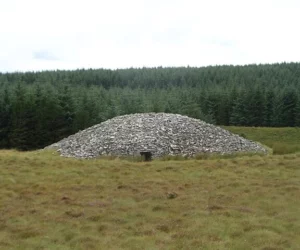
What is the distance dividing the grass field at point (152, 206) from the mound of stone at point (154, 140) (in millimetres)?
11783

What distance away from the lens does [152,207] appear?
19062mm

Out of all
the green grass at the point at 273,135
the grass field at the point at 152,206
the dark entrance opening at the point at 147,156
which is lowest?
the green grass at the point at 273,135

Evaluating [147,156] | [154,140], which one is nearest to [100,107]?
[154,140]

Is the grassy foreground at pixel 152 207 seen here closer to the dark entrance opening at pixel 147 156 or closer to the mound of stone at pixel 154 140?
the dark entrance opening at pixel 147 156

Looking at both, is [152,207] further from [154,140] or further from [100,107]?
[100,107]

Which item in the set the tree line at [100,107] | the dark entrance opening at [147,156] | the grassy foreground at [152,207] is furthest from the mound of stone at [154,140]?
the tree line at [100,107]

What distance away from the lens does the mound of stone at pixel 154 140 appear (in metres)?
43.8

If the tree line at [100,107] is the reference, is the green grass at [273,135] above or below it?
below

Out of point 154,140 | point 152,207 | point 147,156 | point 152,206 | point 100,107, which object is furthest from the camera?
point 100,107

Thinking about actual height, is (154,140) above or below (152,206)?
below

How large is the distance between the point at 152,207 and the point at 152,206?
0.16 m

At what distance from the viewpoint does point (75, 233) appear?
15.2 m

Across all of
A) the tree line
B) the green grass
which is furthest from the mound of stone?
the green grass

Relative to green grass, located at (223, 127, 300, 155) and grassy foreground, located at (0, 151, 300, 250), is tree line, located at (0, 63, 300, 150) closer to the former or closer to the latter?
green grass, located at (223, 127, 300, 155)
